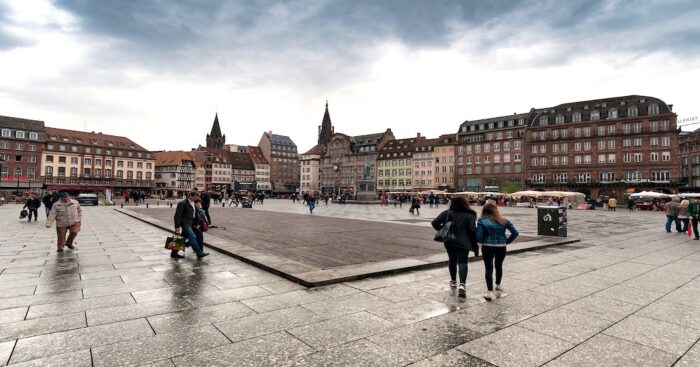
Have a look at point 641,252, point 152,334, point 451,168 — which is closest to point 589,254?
point 641,252

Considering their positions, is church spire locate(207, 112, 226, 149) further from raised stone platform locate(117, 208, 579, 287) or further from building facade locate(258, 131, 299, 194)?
raised stone platform locate(117, 208, 579, 287)

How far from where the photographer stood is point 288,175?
143 metres

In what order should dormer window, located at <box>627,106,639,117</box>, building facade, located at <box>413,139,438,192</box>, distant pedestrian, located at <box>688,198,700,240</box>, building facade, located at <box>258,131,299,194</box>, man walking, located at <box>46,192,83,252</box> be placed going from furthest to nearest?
building facade, located at <box>258,131,299,194</box> < building facade, located at <box>413,139,438,192</box> < dormer window, located at <box>627,106,639,117</box> < distant pedestrian, located at <box>688,198,700,240</box> < man walking, located at <box>46,192,83,252</box>

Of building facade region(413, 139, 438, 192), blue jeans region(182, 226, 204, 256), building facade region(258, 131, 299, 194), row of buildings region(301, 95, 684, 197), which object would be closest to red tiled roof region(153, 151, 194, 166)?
building facade region(258, 131, 299, 194)

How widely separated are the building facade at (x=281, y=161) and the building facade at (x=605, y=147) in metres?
86.1

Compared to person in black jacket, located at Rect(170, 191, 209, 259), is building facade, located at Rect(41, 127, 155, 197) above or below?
above

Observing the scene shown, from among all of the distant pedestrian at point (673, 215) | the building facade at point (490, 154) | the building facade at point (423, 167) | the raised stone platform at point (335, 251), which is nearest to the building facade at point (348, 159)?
the building facade at point (423, 167)

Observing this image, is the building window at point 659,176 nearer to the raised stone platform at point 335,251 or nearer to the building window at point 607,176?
the building window at point 607,176

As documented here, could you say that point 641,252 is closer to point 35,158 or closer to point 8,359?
point 8,359

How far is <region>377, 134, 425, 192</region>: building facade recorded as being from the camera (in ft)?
325

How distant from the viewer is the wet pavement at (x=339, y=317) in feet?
12.4

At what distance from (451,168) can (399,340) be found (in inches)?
3554

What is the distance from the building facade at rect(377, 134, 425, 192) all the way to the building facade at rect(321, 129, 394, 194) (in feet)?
7.40

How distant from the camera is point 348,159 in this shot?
4451 inches
